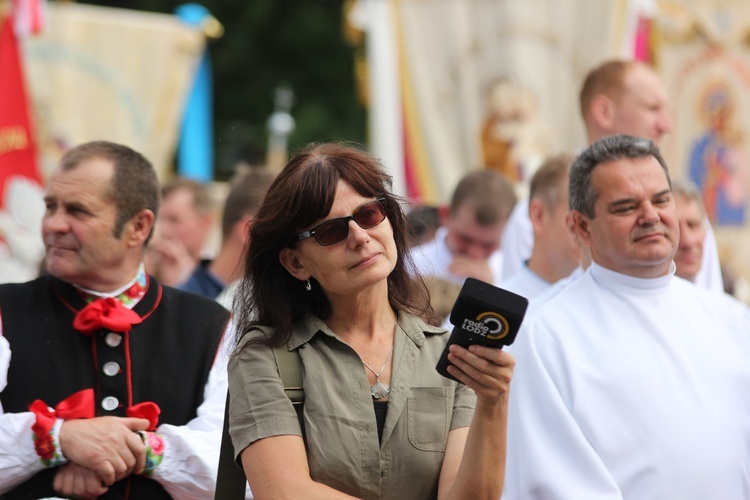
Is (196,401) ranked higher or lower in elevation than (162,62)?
lower

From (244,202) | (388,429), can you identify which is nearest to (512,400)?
(388,429)

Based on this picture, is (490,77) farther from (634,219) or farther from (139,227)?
(139,227)

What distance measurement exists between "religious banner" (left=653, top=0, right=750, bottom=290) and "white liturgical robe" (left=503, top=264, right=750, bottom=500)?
24.2 ft

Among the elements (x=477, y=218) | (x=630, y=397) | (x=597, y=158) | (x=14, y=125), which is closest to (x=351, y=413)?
(x=630, y=397)

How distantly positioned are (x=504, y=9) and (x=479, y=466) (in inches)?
318

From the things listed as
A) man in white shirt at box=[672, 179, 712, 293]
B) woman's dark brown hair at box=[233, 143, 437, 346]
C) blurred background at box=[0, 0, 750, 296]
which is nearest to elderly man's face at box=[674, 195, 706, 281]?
man in white shirt at box=[672, 179, 712, 293]

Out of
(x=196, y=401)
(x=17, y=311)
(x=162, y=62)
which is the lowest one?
(x=196, y=401)

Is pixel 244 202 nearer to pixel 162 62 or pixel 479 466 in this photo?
pixel 479 466

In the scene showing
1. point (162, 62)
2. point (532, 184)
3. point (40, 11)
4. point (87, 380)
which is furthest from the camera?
point (162, 62)

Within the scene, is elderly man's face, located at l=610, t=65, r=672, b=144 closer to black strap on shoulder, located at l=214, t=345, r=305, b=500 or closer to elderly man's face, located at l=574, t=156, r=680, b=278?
elderly man's face, located at l=574, t=156, r=680, b=278

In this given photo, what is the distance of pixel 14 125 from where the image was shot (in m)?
7.30

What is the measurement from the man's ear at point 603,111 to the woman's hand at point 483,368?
3193 millimetres

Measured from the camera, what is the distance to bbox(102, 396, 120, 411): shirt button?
3.81m

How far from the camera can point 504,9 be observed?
10492 mm
